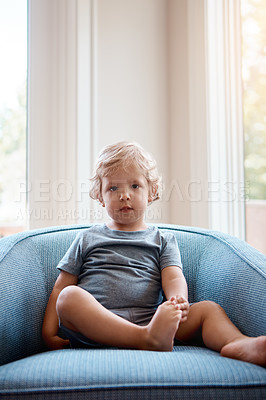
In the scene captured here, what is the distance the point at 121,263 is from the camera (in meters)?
1.33

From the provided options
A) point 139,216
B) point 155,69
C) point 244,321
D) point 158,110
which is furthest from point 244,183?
point 244,321

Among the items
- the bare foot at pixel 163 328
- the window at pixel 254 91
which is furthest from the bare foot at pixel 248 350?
the window at pixel 254 91

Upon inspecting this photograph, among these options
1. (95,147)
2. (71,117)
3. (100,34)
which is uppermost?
(100,34)

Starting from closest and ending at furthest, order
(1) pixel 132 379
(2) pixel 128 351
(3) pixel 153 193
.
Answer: (1) pixel 132 379 < (2) pixel 128 351 < (3) pixel 153 193

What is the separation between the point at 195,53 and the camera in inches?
83.5

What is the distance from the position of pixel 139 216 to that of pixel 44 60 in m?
1.06

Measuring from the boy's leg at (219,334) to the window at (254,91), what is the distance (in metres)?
1.07

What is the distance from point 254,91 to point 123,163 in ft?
3.68

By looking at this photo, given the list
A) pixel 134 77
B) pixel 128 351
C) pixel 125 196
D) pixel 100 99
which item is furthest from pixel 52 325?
pixel 134 77

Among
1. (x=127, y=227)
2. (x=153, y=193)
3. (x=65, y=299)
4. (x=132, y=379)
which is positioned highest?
(x=153, y=193)

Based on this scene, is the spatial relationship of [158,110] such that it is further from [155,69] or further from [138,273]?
[138,273]

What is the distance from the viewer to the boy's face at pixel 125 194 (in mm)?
1376

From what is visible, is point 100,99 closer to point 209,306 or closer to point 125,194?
point 125,194

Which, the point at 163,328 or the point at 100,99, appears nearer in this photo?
the point at 163,328
